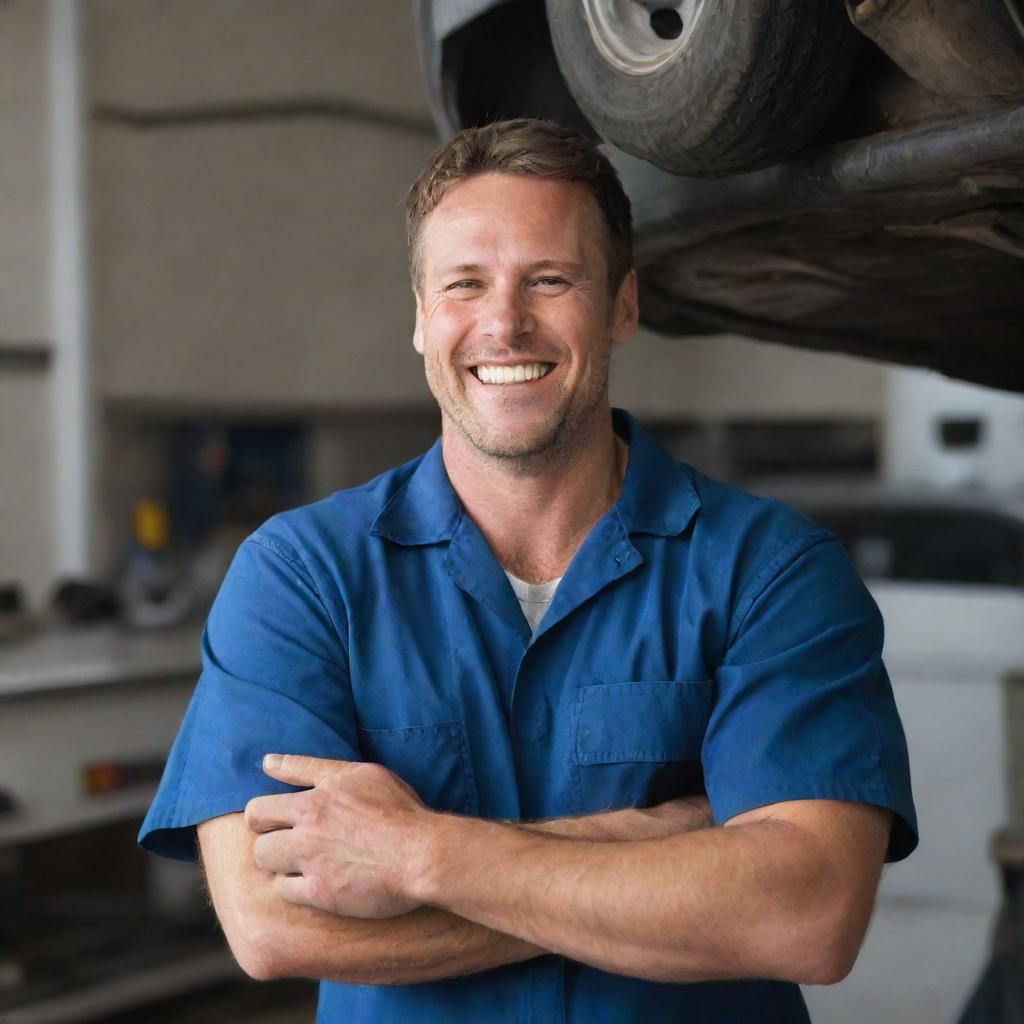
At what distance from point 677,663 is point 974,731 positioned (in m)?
2.03

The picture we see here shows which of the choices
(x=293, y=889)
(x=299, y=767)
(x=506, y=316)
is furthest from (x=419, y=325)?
(x=293, y=889)

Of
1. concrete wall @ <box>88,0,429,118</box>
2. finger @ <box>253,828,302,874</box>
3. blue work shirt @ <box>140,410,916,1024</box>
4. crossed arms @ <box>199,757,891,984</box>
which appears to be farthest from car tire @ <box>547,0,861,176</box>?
concrete wall @ <box>88,0,429,118</box>

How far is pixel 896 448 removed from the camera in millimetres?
5664

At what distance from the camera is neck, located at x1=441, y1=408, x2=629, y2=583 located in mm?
1437

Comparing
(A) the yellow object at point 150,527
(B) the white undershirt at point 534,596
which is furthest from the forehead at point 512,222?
(A) the yellow object at point 150,527

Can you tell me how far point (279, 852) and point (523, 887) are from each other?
0.74ft

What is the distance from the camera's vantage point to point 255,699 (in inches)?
51.8

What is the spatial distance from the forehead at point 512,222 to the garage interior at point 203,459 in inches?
28.3

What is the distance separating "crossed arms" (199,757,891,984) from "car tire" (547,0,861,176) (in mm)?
647

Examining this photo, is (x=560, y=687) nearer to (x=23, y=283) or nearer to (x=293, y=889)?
(x=293, y=889)

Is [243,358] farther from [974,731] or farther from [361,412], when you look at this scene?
[974,731]

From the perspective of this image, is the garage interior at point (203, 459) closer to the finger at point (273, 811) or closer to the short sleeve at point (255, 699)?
the short sleeve at point (255, 699)

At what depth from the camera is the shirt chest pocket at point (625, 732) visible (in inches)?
52.4

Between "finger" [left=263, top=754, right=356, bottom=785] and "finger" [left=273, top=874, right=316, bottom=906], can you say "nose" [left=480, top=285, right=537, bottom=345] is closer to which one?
"finger" [left=263, top=754, right=356, bottom=785]
